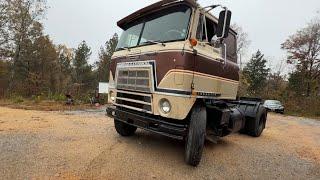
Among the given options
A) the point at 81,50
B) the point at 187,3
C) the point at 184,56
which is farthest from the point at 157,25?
the point at 81,50

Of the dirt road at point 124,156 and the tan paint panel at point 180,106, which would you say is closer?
the dirt road at point 124,156

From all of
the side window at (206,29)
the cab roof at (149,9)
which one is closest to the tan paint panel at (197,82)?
the side window at (206,29)

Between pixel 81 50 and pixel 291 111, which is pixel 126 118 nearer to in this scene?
pixel 291 111

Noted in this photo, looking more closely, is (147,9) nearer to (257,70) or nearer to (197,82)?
(197,82)

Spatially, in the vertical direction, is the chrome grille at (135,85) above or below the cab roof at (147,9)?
below

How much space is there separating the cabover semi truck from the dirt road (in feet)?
1.91

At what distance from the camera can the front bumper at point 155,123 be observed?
5.21 meters

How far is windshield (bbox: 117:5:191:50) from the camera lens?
5641mm

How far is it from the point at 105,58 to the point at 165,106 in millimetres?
42868

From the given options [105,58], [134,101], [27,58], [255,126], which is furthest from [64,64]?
[134,101]

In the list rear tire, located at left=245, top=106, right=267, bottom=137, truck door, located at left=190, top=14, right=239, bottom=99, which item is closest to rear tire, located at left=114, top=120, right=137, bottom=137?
truck door, located at left=190, top=14, right=239, bottom=99

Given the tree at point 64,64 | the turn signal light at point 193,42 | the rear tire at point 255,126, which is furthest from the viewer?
the tree at point 64,64

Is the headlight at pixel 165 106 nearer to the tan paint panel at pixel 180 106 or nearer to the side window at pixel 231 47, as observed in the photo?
the tan paint panel at pixel 180 106

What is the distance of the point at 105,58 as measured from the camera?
4703cm
